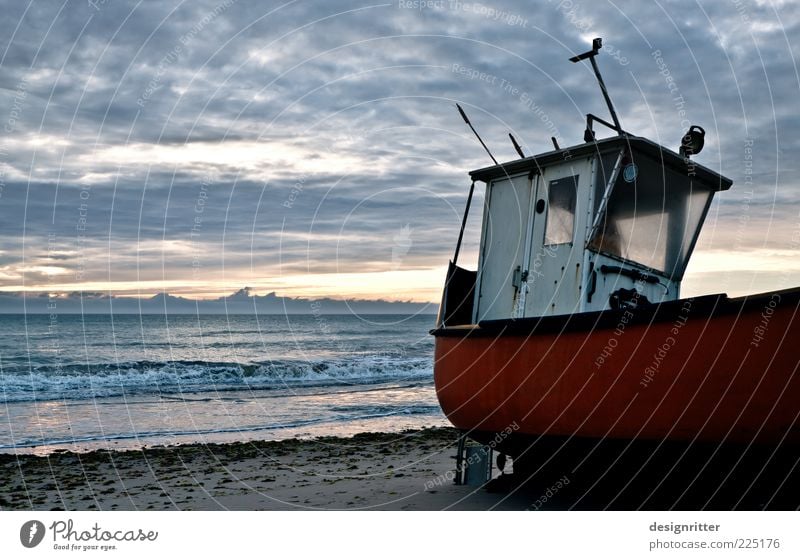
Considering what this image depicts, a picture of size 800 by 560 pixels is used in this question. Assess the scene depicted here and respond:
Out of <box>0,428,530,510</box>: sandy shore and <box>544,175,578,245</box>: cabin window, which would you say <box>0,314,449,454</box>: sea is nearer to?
<box>0,428,530,510</box>: sandy shore

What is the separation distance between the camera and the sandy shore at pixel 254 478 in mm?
9297

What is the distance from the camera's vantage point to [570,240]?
796 centimetres

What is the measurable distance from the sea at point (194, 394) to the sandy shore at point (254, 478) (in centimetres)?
159

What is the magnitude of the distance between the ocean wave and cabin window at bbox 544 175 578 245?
20.0 m

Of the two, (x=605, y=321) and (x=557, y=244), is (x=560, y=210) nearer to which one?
(x=557, y=244)

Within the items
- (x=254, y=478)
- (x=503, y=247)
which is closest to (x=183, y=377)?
(x=254, y=478)

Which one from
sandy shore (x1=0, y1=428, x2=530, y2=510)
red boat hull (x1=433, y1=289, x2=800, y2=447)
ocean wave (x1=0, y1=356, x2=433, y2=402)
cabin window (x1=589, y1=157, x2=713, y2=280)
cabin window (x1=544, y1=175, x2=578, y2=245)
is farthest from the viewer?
ocean wave (x1=0, y1=356, x2=433, y2=402)

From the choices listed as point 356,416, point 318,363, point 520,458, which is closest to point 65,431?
point 356,416

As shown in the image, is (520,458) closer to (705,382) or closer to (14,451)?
(705,382)

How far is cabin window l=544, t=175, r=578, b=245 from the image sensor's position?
802cm

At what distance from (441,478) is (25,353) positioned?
→ 3683 cm

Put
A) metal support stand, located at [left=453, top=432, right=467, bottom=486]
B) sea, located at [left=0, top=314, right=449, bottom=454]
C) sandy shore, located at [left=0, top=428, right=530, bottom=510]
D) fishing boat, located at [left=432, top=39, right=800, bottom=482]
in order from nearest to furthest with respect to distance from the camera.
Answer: fishing boat, located at [left=432, top=39, right=800, bottom=482] → sandy shore, located at [left=0, top=428, right=530, bottom=510] → metal support stand, located at [left=453, top=432, right=467, bottom=486] → sea, located at [left=0, top=314, right=449, bottom=454]

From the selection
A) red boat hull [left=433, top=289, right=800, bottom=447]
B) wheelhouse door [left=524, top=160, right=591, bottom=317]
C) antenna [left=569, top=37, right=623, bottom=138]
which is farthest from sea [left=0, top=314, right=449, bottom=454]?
antenna [left=569, top=37, right=623, bottom=138]

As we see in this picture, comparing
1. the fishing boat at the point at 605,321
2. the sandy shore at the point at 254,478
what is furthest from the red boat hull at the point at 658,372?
the sandy shore at the point at 254,478
